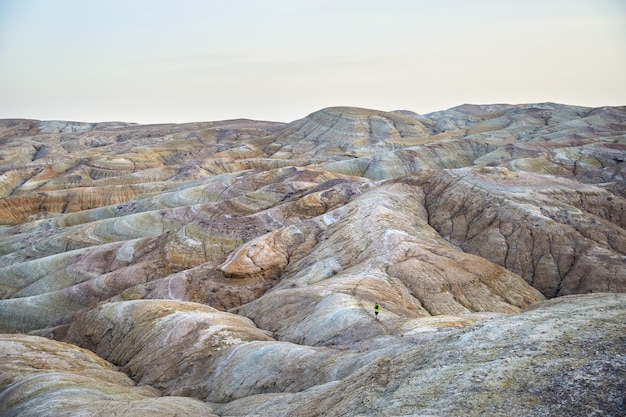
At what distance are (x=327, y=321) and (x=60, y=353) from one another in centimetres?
1410

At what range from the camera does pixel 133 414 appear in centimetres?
1717

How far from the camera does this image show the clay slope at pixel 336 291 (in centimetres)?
1290

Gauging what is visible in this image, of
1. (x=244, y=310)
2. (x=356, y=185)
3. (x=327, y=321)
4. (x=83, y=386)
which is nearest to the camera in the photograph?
(x=83, y=386)

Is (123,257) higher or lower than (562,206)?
lower

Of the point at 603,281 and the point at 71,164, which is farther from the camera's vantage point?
the point at 71,164

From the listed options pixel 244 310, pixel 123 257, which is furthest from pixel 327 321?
pixel 123 257

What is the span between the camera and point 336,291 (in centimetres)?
3056

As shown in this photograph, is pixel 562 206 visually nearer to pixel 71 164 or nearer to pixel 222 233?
pixel 222 233

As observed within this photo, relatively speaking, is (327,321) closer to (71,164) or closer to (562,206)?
(562,206)

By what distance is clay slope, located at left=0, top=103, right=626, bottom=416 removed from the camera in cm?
1290

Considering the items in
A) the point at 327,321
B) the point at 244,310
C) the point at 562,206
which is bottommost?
the point at 244,310

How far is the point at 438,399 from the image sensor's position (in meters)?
11.5

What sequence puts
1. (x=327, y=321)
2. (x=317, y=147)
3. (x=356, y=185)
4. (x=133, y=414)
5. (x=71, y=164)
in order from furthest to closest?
1. (x=317, y=147)
2. (x=71, y=164)
3. (x=356, y=185)
4. (x=327, y=321)
5. (x=133, y=414)

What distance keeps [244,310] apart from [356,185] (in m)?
26.5
